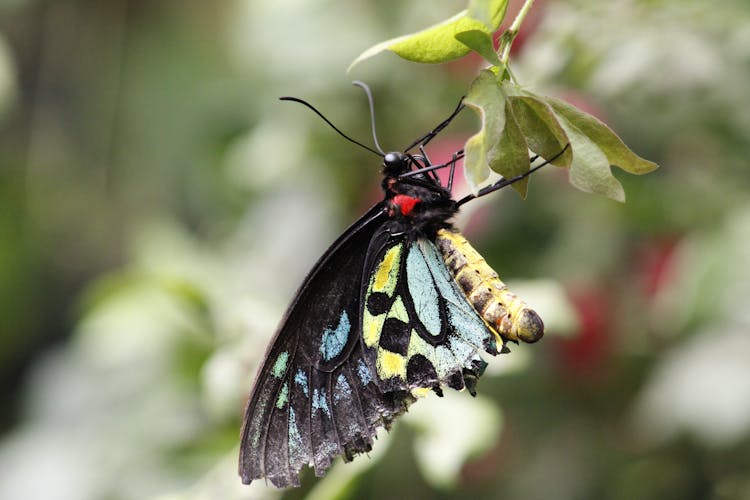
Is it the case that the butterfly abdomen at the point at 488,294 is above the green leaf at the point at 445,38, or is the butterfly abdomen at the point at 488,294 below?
below

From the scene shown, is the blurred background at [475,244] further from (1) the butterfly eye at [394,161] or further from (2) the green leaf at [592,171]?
(2) the green leaf at [592,171]

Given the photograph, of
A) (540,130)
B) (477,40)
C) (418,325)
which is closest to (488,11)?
(477,40)

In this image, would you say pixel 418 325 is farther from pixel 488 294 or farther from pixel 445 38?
pixel 445 38

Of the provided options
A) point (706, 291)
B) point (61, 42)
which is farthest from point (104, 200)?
point (706, 291)

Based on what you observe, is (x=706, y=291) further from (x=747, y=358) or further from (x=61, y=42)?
(x=61, y=42)

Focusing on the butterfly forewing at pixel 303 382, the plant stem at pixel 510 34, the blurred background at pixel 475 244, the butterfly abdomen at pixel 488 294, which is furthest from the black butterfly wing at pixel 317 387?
the plant stem at pixel 510 34

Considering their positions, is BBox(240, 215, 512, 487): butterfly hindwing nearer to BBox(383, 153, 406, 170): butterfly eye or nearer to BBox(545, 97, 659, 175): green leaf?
BBox(383, 153, 406, 170): butterfly eye

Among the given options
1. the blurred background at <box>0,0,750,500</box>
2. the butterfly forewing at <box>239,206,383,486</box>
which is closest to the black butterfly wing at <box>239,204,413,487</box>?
the butterfly forewing at <box>239,206,383,486</box>
